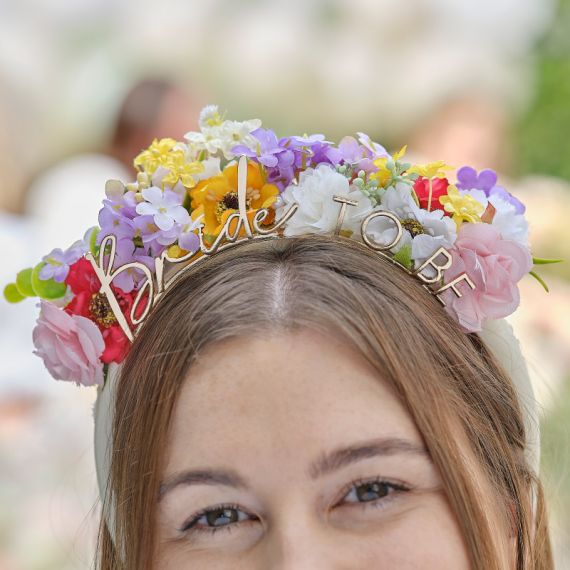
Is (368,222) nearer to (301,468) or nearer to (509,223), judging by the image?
(509,223)

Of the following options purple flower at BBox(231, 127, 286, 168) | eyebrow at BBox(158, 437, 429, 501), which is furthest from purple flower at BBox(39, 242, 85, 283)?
eyebrow at BBox(158, 437, 429, 501)

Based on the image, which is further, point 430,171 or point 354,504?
point 430,171

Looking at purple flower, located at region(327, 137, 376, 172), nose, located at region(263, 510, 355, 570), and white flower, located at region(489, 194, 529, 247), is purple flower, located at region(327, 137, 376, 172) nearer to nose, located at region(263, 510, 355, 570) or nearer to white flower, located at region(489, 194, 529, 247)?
white flower, located at region(489, 194, 529, 247)

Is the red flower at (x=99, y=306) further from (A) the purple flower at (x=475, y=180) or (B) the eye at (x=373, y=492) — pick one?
(A) the purple flower at (x=475, y=180)

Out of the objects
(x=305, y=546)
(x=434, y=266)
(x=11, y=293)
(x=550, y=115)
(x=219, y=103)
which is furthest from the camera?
(x=550, y=115)

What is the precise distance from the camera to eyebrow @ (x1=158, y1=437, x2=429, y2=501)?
1364 millimetres

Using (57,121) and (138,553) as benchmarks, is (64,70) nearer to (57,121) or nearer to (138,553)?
(57,121)

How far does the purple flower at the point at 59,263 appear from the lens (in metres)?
1.69

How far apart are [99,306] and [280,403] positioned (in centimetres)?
42

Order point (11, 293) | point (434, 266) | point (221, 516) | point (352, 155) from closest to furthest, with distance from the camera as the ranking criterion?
1. point (221, 516)
2. point (434, 266)
3. point (352, 155)
4. point (11, 293)

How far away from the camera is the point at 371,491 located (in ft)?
4.61

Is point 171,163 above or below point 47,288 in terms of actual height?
above

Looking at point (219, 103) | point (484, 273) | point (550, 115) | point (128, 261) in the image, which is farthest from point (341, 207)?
point (550, 115)

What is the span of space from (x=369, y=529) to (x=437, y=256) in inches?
17.1
